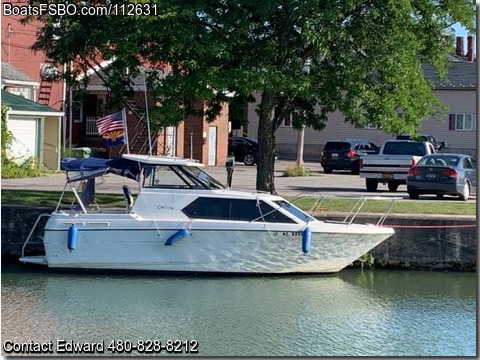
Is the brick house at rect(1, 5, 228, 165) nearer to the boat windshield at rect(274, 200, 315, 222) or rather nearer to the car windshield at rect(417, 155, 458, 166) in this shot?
the car windshield at rect(417, 155, 458, 166)

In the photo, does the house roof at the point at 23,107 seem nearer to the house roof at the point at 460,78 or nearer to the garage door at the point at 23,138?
the garage door at the point at 23,138

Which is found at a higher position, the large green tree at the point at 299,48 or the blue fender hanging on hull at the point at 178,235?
the large green tree at the point at 299,48

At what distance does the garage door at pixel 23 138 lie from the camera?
3575 centimetres

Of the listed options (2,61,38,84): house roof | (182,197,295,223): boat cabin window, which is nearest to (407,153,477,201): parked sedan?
(182,197,295,223): boat cabin window

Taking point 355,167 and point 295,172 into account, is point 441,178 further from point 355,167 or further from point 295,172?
point 355,167

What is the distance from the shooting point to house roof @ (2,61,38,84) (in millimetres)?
39188

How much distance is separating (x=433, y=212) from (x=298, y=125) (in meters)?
4.64

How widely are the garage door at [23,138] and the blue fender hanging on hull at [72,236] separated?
15735 mm

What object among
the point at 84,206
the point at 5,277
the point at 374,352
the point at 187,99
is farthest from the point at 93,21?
the point at 374,352

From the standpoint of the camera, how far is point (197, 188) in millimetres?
20750

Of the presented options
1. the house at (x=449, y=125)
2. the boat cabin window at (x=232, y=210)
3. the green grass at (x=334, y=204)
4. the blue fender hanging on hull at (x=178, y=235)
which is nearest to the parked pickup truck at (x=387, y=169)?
the green grass at (x=334, y=204)

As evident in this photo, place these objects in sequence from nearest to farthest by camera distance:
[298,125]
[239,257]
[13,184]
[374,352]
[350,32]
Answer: [374,352], [239,257], [350,32], [298,125], [13,184]

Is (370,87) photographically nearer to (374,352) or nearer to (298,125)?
(298,125)

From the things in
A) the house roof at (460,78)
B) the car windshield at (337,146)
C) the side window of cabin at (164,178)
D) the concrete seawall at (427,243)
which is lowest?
the concrete seawall at (427,243)
